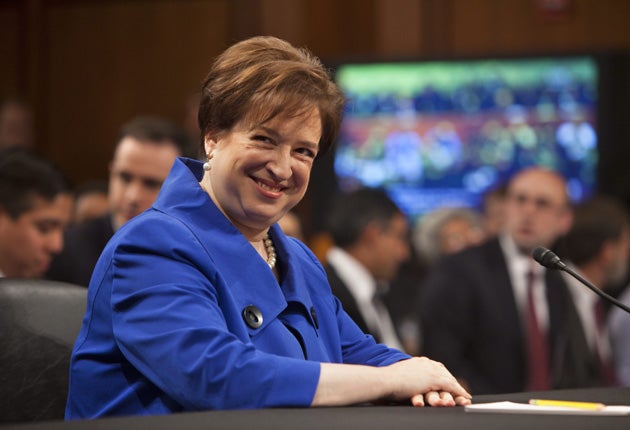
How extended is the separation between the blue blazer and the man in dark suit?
8.11 feet

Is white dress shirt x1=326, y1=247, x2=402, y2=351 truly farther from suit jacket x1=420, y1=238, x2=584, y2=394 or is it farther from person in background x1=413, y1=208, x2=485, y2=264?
person in background x1=413, y1=208, x2=485, y2=264

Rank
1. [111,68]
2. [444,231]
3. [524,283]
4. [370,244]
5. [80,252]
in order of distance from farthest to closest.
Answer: [111,68], [444,231], [370,244], [524,283], [80,252]

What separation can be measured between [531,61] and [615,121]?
66cm

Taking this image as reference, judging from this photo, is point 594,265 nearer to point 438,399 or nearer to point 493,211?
point 493,211

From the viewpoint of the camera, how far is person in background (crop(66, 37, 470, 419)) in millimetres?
1797

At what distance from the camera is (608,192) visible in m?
7.04

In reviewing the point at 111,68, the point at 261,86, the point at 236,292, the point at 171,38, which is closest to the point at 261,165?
the point at 261,86

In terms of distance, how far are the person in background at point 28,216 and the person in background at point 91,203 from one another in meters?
2.12

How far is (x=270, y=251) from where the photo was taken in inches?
89.5

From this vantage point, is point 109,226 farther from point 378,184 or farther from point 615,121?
point 615,121

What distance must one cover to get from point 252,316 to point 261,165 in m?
0.30

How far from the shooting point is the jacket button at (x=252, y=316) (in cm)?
199

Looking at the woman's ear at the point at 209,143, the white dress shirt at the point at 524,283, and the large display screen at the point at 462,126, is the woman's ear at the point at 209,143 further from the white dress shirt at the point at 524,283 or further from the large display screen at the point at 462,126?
the large display screen at the point at 462,126

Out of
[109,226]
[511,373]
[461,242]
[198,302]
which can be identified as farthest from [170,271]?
[461,242]
